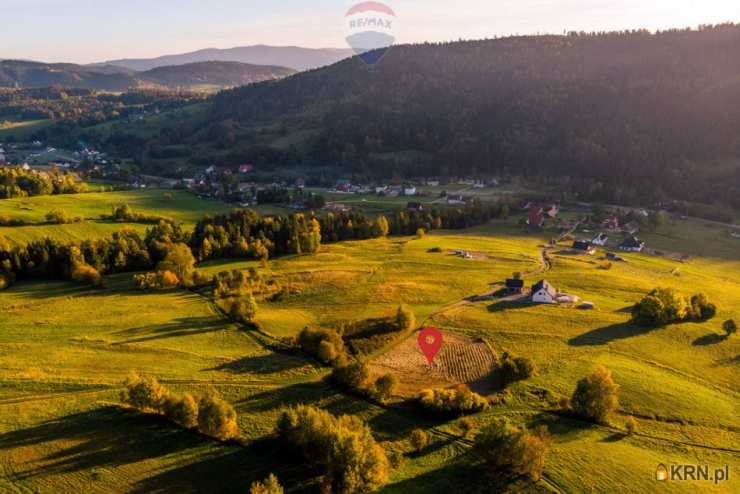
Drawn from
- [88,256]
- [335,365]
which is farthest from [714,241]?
[88,256]

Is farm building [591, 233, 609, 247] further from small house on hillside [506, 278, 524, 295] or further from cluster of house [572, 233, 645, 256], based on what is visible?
small house on hillside [506, 278, 524, 295]

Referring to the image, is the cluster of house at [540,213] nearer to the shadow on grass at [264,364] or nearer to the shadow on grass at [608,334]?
the shadow on grass at [608,334]

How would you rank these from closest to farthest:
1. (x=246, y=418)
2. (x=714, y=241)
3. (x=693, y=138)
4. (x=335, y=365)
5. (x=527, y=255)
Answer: (x=246, y=418)
(x=335, y=365)
(x=527, y=255)
(x=714, y=241)
(x=693, y=138)

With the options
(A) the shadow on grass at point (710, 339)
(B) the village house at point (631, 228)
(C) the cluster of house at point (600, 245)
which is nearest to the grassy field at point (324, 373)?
(A) the shadow on grass at point (710, 339)

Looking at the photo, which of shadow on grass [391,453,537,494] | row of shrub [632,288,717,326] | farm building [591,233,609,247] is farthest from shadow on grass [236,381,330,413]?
farm building [591,233,609,247]

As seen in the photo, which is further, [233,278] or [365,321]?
[233,278]

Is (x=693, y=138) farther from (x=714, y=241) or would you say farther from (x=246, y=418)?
(x=246, y=418)
